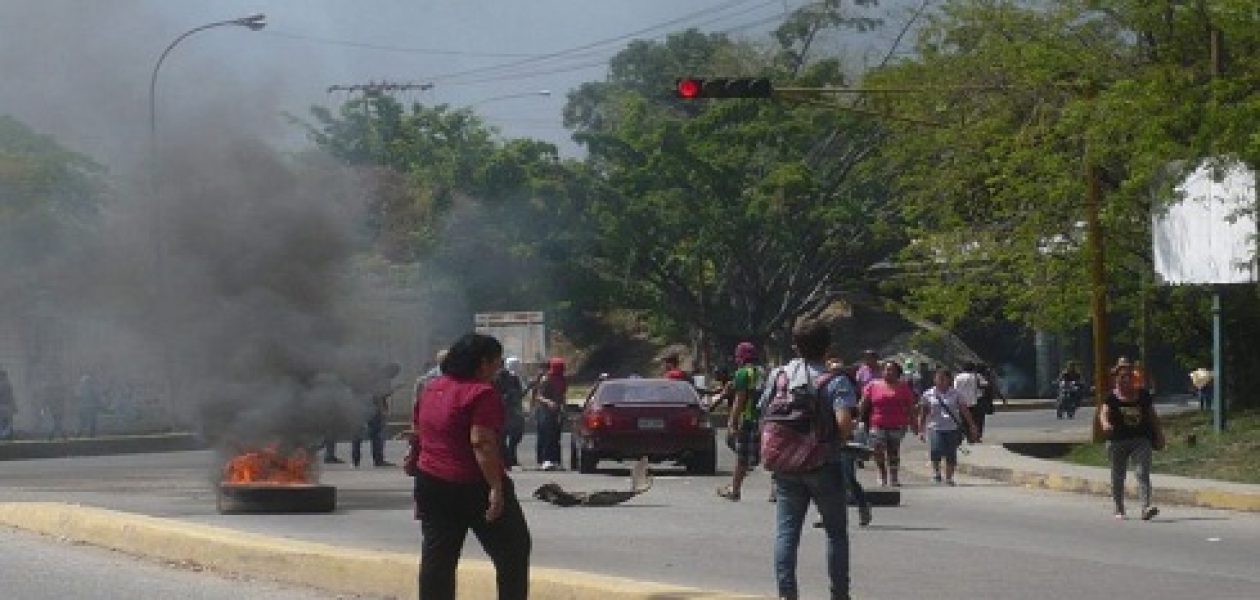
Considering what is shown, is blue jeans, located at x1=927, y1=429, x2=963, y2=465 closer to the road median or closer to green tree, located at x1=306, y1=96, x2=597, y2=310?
the road median

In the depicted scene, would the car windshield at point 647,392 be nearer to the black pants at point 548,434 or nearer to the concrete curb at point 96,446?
the black pants at point 548,434

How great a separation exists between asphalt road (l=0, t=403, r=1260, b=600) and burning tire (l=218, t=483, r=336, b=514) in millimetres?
248

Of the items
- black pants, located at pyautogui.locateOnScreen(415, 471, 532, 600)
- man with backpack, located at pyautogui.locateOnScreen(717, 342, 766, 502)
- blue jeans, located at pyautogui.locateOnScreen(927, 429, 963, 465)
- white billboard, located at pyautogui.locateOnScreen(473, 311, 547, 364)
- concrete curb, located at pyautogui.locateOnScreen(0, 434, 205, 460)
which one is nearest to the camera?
black pants, located at pyautogui.locateOnScreen(415, 471, 532, 600)

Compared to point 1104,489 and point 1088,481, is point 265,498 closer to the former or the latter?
point 1104,489

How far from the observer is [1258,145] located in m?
25.9

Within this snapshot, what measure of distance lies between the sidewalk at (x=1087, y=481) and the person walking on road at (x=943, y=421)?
1022 millimetres

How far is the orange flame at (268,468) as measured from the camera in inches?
848

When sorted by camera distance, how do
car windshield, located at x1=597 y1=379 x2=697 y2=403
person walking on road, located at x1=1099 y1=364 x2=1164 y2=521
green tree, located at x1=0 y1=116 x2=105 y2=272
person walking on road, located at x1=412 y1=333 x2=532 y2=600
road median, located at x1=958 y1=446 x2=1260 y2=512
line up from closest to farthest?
1. person walking on road, located at x1=412 y1=333 x2=532 y2=600
2. person walking on road, located at x1=1099 y1=364 x2=1164 y2=521
3. road median, located at x1=958 y1=446 x2=1260 y2=512
4. car windshield, located at x1=597 y1=379 x2=697 y2=403
5. green tree, located at x1=0 y1=116 x2=105 y2=272

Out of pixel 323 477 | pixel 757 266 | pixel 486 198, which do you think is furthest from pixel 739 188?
pixel 323 477

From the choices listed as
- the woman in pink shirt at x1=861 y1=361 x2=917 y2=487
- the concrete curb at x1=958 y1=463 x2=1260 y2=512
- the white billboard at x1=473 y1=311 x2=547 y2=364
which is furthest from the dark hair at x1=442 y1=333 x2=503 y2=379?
the white billboard at x1=473 y1=311 x2=547 y2=364

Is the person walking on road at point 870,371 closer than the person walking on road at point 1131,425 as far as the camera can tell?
No

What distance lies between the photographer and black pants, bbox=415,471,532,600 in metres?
10.6

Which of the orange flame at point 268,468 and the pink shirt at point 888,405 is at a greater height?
the pink shirt at point 888,405

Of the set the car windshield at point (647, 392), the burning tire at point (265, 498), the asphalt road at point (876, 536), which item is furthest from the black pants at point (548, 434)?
the burning tire at point (265, 498)
